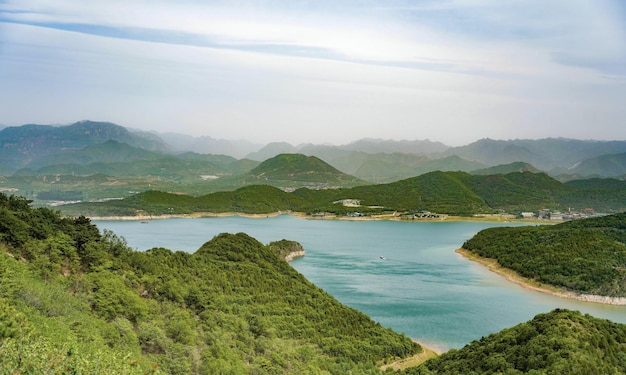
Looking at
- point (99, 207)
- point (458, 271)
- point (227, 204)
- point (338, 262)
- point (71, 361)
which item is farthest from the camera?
point (227, 204)

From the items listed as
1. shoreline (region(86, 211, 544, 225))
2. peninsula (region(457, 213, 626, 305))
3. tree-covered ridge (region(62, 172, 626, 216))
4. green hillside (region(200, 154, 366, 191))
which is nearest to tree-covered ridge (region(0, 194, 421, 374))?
peninsula (region(457, 213, 626, 305))

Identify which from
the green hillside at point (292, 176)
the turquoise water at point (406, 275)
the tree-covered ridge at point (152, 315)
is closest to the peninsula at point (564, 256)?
the turquoise water at point (406, 275)

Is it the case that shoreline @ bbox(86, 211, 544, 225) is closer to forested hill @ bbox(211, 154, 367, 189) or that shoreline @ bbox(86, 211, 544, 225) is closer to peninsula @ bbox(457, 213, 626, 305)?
peninsula @ bbox(457, 213, 626, 305)

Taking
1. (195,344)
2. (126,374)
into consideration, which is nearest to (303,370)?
(195,344)

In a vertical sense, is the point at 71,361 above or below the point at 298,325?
above

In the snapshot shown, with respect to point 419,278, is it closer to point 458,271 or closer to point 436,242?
point 458,271

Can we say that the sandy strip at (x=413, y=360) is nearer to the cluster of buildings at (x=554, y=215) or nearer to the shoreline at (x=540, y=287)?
the shoreline at (x=540, y=287)

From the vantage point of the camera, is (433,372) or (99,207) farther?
(99,207)
